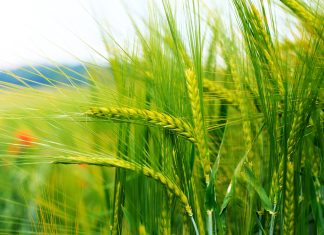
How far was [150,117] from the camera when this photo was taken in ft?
2.43

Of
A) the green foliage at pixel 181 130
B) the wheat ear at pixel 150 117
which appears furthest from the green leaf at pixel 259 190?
the wheat ear at pixel 150 117

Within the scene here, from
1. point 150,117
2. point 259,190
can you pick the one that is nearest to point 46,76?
point 150,117

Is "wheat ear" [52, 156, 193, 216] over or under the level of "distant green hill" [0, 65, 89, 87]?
under

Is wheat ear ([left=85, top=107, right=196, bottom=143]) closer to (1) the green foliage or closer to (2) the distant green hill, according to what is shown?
(1) the green foliage

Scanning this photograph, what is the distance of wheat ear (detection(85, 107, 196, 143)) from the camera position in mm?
728

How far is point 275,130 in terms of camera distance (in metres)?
0.77

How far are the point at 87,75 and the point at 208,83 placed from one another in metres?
0.20

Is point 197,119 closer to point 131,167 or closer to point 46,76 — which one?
point 131,167

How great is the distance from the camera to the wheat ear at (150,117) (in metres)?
0.73

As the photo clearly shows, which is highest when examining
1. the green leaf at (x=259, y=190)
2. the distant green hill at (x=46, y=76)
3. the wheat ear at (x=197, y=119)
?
the distant green hill at (x=46, y=76)

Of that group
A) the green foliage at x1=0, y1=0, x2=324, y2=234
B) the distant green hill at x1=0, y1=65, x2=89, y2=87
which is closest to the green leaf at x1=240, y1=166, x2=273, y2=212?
the green foliage at x1=0, y1=0, x2=324, y2=234

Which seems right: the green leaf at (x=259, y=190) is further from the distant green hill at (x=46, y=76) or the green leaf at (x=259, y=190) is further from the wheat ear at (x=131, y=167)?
the distant green hill at (x=46, y=76)

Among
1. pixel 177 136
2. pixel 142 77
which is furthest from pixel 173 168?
pixel 142 77

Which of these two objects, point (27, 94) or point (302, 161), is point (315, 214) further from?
point (27, 94)
